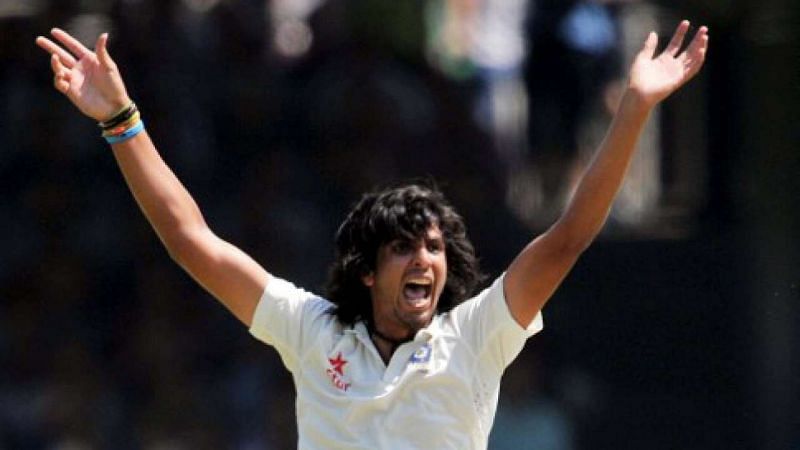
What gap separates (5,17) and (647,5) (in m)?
3.05

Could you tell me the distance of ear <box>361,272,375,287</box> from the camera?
5.00m

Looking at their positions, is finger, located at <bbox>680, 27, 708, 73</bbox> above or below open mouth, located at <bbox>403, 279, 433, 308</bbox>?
above

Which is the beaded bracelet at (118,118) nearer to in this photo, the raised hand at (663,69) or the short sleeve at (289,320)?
the short sleeve at (289,320)

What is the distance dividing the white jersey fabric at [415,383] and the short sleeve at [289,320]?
0.04 m

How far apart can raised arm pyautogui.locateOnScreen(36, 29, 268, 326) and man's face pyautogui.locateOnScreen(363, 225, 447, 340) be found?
317mm

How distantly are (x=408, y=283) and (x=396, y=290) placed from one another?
1.5 inches

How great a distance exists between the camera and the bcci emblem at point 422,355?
15.7 ft

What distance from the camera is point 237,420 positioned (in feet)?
28.3

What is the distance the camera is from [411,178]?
332 inches

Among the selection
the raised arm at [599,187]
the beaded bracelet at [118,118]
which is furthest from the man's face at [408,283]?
the beaded bracelet at [118,118]

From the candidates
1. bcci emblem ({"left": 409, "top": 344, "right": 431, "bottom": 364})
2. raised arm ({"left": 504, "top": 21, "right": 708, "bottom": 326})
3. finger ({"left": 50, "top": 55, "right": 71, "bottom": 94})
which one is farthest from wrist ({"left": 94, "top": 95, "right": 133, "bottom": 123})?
raised arm ({"left": 504, "top": 21, "right": 708, "bottom": 326})

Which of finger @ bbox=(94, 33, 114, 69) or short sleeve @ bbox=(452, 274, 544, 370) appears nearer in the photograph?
short sleeve @ bbox=(452, 274, 544, 370)

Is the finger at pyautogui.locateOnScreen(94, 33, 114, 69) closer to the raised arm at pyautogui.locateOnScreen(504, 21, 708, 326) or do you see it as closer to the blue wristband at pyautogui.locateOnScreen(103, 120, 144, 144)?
the blue wristband at pyautogui.locateOnScreen(103, 120, 144, 144)

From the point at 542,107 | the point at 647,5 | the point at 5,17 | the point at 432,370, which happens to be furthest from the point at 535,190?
the point at 432,370
